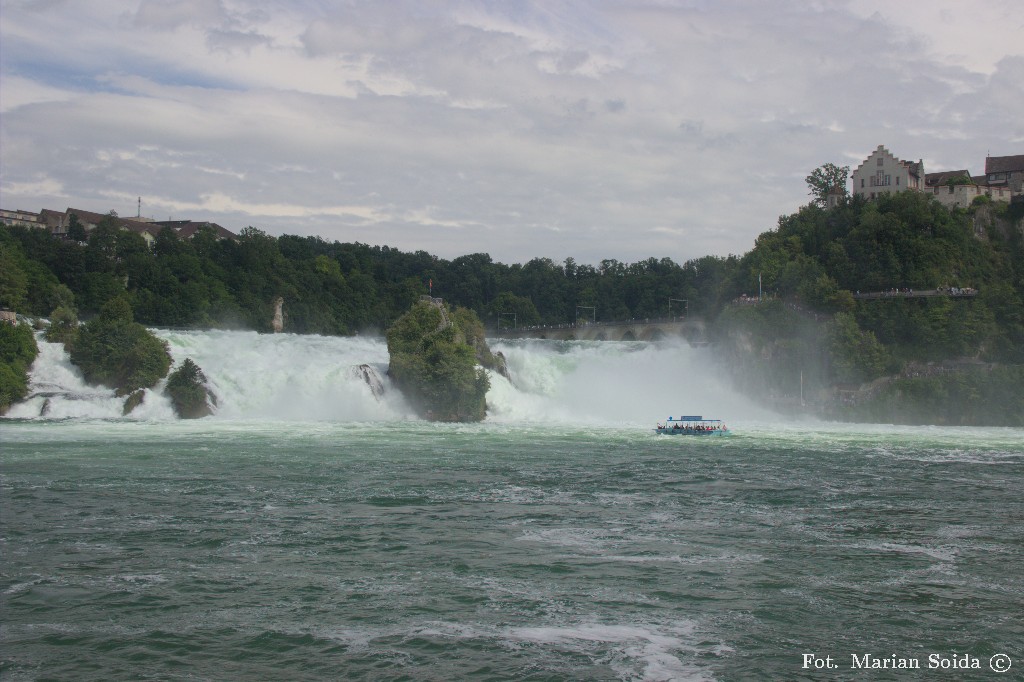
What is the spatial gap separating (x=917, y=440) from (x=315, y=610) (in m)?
34.5

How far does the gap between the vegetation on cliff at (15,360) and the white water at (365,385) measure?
0.45m

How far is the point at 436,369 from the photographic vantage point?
47.9 metres

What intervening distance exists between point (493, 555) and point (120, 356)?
32.7m

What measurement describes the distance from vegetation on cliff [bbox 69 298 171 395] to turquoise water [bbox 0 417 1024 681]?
36.7 feet

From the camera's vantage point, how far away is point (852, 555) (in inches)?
824

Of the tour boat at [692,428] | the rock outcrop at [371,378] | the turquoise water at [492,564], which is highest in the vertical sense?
the rock outcrop at [371,378]

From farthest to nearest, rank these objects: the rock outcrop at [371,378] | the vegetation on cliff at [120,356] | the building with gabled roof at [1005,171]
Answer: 1. the building with gabled roof at [1005,171]
2. the rock outcrop at [371,378]
3. the vegetation on cliff at [120,356]

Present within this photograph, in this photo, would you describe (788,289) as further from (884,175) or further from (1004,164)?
(1004,164)

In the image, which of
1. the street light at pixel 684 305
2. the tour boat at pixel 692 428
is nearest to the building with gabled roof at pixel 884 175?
the street light at pixel 684 305

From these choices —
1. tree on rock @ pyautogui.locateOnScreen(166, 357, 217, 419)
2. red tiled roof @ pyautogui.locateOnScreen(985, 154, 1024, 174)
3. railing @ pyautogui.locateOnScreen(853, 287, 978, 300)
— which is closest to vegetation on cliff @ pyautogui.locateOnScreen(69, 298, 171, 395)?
tree on rock @ pyautogui.locateOnScreen(166, 357, 217, 419)

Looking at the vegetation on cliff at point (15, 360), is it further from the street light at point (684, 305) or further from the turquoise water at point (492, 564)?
the street light at point (684, 305)

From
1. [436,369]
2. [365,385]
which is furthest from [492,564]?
[365,385]

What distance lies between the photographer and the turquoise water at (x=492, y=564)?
586 inches

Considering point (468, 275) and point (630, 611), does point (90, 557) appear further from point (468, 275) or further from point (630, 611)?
point (468, 275)
